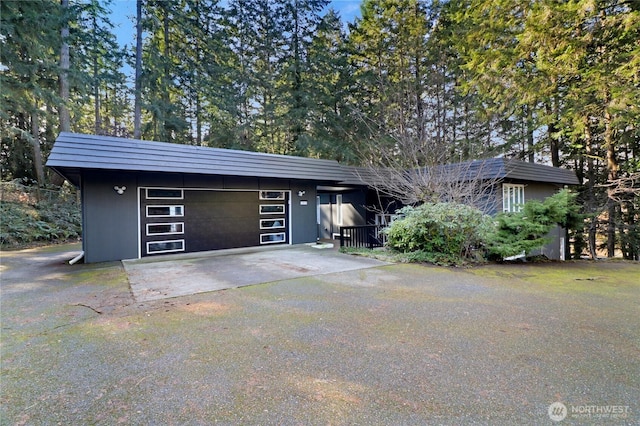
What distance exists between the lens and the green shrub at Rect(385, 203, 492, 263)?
6.80 m

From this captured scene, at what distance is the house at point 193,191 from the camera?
276 inches

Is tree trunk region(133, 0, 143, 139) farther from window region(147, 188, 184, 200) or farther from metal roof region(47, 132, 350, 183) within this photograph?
window region(147, 188, 184, 200)

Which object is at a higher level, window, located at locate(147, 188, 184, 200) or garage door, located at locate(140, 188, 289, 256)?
window, located at locate(147, 188, 184, 200)

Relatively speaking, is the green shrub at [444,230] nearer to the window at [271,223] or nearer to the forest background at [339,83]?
the forest background at [339,83]

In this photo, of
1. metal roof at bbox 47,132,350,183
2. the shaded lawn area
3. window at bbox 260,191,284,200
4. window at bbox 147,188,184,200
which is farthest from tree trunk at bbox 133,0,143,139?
the shaded lawn area

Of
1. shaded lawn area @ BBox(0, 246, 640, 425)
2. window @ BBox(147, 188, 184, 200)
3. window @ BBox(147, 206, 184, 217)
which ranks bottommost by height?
shaded lawn area @ BBox(0, 246, 640, 425)

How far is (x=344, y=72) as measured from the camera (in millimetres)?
15312

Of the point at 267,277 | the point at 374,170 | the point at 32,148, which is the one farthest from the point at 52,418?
the point at 32,148

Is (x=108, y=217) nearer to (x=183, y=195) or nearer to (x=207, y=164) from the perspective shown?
(x=183, y=195)

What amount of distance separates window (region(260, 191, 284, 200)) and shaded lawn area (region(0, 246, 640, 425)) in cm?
554

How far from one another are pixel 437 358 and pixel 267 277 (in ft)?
11.6

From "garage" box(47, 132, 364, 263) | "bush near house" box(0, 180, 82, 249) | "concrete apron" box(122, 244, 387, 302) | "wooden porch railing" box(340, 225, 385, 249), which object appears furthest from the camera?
"bush near house" box(0, 180, 82, 249)

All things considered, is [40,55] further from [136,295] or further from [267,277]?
[267,277]

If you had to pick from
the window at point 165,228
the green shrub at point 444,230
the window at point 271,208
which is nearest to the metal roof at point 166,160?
the window at point 271,208
